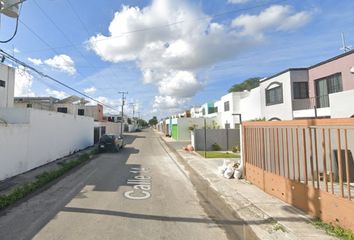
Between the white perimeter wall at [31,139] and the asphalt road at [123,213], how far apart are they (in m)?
2.77

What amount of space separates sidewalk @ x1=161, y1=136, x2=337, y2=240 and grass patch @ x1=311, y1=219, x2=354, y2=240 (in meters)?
0.16

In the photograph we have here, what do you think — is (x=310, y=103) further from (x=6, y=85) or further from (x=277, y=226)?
(x=6, y=85)

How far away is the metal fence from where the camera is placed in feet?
21.2

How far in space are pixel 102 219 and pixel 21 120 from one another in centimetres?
1064

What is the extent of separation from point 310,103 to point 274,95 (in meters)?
4.07

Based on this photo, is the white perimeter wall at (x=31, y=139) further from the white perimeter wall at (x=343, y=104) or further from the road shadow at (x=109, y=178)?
the white perimeter wall at (x=343, y=104)

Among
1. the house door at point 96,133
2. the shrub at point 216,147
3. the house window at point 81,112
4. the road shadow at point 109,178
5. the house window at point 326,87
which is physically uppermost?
the house window at point 81,112

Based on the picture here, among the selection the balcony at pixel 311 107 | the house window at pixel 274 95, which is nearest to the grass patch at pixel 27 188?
the balcony at pixel 311 107

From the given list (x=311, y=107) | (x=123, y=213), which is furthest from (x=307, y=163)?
(x=311, y=107)

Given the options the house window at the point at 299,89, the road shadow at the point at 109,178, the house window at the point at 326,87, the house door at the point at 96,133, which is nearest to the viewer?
the road shadow at the point at 109,178

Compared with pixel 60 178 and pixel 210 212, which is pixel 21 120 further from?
pixel 210 212

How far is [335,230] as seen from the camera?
6281 millimetres

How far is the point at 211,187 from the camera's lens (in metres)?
11.9

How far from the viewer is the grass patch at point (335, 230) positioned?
592cm
